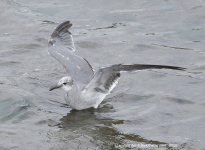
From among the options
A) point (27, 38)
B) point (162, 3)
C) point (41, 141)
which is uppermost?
point (162, 3)

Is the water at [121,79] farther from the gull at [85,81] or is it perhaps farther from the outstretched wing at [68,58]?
the outstretched wing at [68,58]

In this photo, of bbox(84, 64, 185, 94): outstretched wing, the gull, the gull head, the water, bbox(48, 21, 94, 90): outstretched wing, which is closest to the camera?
the water

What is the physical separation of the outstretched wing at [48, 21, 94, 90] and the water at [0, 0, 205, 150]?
0.51 meters

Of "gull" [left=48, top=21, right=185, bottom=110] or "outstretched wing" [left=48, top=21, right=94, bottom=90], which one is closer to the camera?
"gull" [left=48, top=21, right=185, bottom=110]

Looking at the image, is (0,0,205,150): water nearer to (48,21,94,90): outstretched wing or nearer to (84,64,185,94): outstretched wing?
(84,64,185,94): outstretched wing

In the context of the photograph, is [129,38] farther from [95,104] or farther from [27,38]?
[95,104]

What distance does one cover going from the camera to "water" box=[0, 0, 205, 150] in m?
4.69

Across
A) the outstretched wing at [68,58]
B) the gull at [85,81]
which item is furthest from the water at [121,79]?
→ the outstretched wing at [68,58]

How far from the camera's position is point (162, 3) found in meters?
10.9

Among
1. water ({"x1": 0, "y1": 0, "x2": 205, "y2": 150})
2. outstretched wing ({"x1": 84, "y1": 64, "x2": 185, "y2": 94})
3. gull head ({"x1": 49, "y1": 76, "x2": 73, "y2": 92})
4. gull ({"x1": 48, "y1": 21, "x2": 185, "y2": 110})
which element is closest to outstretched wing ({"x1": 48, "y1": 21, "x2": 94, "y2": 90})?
gull ({"x1": 48, "y1": 21, "x2": 185, "y2": 110})

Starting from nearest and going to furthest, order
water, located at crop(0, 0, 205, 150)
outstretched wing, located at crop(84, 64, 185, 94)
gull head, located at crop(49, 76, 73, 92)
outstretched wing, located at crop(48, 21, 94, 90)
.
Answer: water, located at crop(0, 0, 205, 150), outstretched wing, located at crop(84, 64, 185, 94), gull head, located at crop(49, 76, 73, 92), outstretched wing, located at crop(48, 21, 94, 90)

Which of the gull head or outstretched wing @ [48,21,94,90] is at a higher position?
outstretched wing @ [48,21,94,90]

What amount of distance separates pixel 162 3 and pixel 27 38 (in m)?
4.68

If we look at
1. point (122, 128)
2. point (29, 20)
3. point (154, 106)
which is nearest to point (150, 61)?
point (154, 106)
